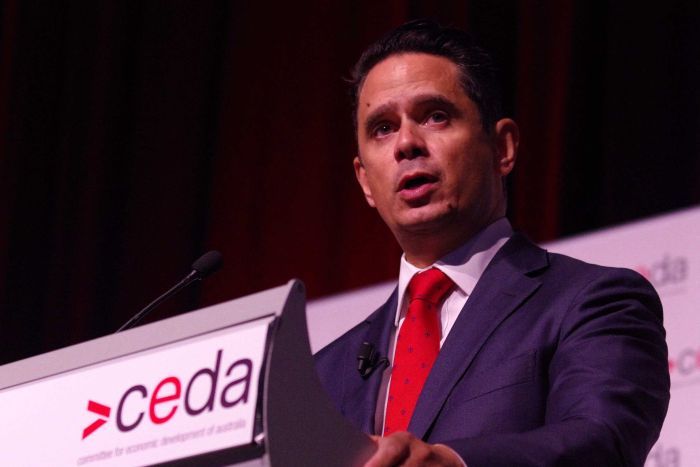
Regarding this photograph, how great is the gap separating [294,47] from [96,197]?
101cm

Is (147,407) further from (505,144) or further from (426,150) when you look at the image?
(505,144)

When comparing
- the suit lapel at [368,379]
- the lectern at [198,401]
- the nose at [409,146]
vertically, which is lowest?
the suit lapel at [368,379]

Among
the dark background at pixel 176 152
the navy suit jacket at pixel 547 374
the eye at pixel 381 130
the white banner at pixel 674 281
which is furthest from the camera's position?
the dark background at pixel 176 152

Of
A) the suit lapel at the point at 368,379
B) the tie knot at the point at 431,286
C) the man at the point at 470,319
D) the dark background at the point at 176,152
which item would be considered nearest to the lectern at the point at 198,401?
the man at the point at 470,319

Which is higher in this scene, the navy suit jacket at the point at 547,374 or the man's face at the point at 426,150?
the man's face at the point at 426,150

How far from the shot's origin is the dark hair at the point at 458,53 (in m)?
2.19

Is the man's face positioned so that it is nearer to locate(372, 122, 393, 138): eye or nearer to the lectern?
locate(372, 122, 393, 138): eye

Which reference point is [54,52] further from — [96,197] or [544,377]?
[544,377]

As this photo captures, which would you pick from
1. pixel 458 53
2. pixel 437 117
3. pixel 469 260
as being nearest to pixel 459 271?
pixel 469 260

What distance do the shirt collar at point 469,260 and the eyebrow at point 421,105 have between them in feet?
0.80

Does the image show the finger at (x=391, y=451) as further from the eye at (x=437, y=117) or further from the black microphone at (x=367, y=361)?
the eye at (x=437, y=117)

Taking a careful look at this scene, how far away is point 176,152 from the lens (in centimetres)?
451

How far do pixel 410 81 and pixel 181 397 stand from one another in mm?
1129

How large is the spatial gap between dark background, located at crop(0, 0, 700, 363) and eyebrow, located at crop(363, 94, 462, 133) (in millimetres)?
1648
